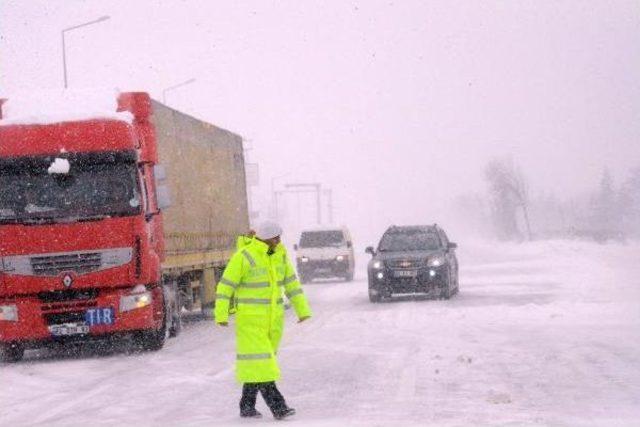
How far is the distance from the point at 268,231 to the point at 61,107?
27.1 ft

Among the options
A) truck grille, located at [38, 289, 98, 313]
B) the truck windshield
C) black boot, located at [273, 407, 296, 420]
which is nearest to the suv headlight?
the truck windshield

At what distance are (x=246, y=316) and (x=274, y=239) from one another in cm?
64

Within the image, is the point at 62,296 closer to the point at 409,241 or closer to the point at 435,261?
the point at 435,261

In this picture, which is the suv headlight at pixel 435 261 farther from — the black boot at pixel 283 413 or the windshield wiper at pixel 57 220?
the black boot at pixel 283 413

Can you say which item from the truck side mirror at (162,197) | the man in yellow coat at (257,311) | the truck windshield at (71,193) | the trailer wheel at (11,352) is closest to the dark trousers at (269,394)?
the man in yellow coat at (257,311)

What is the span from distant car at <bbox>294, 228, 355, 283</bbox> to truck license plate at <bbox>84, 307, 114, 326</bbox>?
25675mm

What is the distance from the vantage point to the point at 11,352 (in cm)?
1683

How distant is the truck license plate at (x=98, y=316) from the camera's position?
1609cm

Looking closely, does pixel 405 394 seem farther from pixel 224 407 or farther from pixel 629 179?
pixel 629 179

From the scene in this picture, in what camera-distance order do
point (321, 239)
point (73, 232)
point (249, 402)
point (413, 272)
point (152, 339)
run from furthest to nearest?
point (321, 239)
point (413, 272)
point (152, 339)
point (73, 232)
point (249, 402)

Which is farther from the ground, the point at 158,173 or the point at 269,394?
the point at 158,173

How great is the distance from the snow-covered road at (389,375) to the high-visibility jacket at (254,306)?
471mm

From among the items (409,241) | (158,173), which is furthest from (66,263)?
(409,241)

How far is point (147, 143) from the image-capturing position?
1727cm
